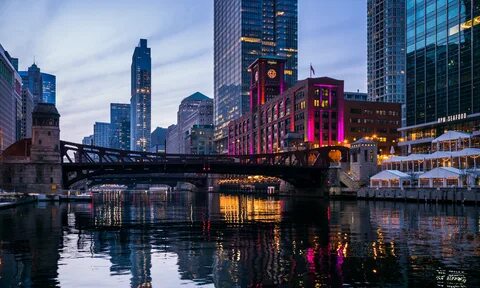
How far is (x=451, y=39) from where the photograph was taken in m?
172

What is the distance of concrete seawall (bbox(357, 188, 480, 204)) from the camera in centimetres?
11156

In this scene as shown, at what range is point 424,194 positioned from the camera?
12481 cm

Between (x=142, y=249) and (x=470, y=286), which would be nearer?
(x=470, y=286)

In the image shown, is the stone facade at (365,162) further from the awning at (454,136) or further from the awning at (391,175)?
the awning at (454,136)

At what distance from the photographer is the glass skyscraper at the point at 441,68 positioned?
16275cm

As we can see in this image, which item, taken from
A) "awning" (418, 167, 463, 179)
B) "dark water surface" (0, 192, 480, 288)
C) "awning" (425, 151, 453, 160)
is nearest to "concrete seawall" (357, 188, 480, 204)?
"awning" (418, 167, 463, 179)

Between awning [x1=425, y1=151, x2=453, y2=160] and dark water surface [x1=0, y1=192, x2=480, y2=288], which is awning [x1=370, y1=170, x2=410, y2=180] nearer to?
awning [x1=425, y1=151, x2=453, y2=160]

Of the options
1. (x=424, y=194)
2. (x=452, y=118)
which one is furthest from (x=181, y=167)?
(x=452, y=118)

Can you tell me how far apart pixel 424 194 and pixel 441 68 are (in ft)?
226

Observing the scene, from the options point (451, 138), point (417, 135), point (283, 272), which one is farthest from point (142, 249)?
point (417, 135)

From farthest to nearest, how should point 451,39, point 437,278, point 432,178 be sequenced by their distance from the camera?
point 451,39
point 432,178
point 437,278

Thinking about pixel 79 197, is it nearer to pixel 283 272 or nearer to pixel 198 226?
pixel 198 226

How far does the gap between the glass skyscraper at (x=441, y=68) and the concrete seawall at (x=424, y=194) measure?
1503 inches

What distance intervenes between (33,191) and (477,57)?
131m
